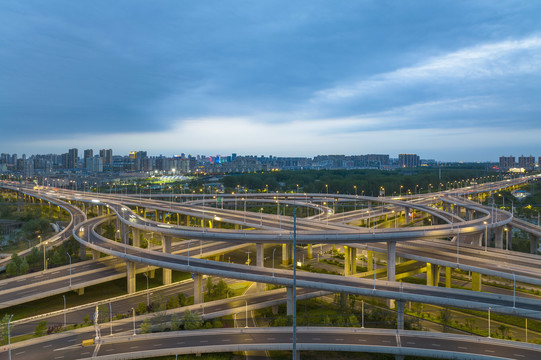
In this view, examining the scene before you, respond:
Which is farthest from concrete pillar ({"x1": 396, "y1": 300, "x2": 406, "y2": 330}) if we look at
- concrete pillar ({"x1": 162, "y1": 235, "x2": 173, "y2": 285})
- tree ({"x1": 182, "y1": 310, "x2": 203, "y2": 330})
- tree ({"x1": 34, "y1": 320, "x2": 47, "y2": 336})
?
tree ({"x1": 34, "y1": 320, "x2": 47, "y2": 336})

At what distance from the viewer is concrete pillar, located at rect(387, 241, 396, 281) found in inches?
1501

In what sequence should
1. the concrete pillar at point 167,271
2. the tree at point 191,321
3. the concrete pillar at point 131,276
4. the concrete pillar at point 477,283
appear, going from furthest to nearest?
1. the concrete pillar at point 167,271
2. the concrete pillar at point 131,276
3. the concrete pillar at point 477,283
4. the tree at point 191,321

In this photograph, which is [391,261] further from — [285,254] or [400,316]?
[285,254]

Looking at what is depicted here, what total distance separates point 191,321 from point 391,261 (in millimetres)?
Answer: 21976

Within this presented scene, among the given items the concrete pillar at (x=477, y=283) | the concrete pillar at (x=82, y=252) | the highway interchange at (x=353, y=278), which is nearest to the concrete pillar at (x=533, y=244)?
the highway interchange at (x=353, y=278)

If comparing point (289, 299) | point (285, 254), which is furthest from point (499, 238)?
point (289, 299)

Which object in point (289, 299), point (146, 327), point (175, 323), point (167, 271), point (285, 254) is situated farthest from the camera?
point (285, 254)

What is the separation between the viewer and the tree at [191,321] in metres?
28.2

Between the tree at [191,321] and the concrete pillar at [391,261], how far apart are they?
20883mm

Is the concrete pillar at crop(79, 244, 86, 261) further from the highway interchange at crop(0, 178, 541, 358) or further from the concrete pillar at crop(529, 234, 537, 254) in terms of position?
the concrete pillar at crop(529, 234, 537, 254)

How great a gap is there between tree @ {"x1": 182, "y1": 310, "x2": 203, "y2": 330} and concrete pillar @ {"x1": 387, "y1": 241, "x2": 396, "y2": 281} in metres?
20.9

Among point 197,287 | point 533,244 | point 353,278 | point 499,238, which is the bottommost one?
point 533,244

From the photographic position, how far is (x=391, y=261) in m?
38.2

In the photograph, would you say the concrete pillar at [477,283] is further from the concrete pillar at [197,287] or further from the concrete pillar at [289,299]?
the concrete pillar at [197,287]
